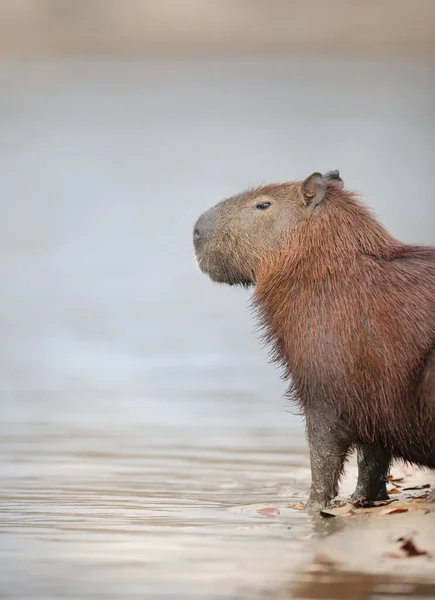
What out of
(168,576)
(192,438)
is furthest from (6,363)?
(168,576)

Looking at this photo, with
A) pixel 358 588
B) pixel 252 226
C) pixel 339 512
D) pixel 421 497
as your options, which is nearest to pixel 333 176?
pixel 252 226

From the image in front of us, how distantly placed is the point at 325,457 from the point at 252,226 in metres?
1.11

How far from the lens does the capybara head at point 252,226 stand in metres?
5.02

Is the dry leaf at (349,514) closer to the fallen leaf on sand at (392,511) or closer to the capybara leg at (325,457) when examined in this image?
the fallen leaf on sand at (392,511)

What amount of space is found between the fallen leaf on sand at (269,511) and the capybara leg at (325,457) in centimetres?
14

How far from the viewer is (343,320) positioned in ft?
15.1

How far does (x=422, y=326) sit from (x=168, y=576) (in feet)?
5.27

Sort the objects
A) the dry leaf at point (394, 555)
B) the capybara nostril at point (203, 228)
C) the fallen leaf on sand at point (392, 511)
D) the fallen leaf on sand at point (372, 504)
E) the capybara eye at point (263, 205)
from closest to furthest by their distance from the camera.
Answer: the dry leaf at point (394, 555), the fallen leaf on sand at point (392, 511), the fallen leaf on sand at point (372, 504), the capybara eye at point (263, 205), the capybara nostril at point (203, 228)

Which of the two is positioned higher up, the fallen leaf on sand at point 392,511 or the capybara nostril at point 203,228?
the capybara nostril at point 203,228

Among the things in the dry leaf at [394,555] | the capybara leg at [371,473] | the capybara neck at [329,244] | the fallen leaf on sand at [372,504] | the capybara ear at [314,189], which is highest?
the capybara ear at [314,189]

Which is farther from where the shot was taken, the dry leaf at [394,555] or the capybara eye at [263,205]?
the capybara eye at [263,205]

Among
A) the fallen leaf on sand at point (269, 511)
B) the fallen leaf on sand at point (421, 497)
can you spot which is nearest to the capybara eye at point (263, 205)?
the fallen leaf on sand at point (269, 511)

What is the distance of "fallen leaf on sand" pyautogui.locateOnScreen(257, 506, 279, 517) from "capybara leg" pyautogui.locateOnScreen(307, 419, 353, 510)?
14 cm

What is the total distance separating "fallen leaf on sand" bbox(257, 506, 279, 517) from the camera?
461 centimetres
